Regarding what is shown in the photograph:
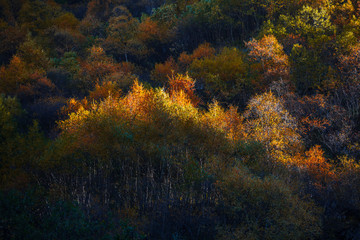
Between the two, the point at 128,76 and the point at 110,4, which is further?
the point at 110,4

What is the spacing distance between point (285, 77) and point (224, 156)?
18844 mm

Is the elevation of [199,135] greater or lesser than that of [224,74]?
lesser

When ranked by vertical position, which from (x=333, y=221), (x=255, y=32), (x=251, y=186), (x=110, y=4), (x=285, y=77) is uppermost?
(x=110, y=4)

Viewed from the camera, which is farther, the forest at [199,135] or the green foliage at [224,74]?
the green foliage at [224,74]

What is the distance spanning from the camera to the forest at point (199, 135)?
84.1 feet

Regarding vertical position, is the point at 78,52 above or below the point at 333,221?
above

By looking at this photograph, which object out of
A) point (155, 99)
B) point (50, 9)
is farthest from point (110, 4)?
point (155, 99)

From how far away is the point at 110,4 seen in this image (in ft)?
320

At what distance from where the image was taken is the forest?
25625 mm

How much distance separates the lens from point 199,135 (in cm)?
4097

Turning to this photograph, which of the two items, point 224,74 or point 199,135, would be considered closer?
point 199,135

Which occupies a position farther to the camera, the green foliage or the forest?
the green foliage

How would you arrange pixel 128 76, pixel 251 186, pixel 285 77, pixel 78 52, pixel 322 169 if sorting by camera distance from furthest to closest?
pixel 78 52 < pixel 128 76 < pixel 285 77 < pixel 322 169 < pixel 251 186

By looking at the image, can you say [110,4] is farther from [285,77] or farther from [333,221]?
[333,221]
